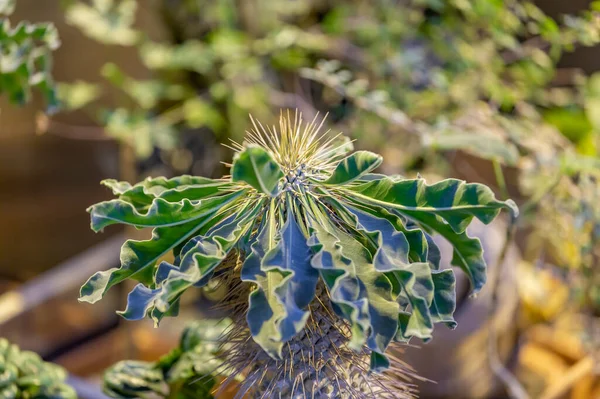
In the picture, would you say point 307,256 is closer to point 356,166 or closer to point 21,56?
point 356,166

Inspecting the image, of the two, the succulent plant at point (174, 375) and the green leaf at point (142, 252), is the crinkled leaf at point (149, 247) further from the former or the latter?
the succulent plant at point (174, 375)

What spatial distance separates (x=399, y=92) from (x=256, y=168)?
1.00 metres

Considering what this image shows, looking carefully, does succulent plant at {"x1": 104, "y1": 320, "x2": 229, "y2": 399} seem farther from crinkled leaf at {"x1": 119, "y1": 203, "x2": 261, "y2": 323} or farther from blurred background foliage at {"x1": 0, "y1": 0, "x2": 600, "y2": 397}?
blurred background foliage at {"x1": 0, "y1": 0, "x2": 600, "y2": 397}

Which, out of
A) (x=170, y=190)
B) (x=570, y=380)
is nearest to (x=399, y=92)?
(x=570, y=380)

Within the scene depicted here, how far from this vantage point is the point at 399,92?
1.28 metres

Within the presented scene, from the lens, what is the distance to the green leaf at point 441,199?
381 millimetres

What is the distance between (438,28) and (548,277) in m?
0.74

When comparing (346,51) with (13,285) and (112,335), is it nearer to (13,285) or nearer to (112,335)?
(112,335)

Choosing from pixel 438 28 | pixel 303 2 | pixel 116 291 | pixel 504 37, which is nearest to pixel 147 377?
pixel 504 37

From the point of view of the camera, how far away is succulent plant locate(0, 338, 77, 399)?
59 cm

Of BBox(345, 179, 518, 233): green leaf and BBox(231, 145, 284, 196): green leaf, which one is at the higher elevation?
BBox(231, 145, 284, 196): green leaf

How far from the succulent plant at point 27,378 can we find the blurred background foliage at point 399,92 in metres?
0.33

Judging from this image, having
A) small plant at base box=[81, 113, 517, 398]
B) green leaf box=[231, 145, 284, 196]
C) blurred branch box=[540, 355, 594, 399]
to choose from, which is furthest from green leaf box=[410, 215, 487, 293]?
blurred branch box=[540, 355, 594, 399]

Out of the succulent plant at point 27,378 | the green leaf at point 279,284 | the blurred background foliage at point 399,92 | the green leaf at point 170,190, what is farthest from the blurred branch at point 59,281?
the green leaf at point 279,284
